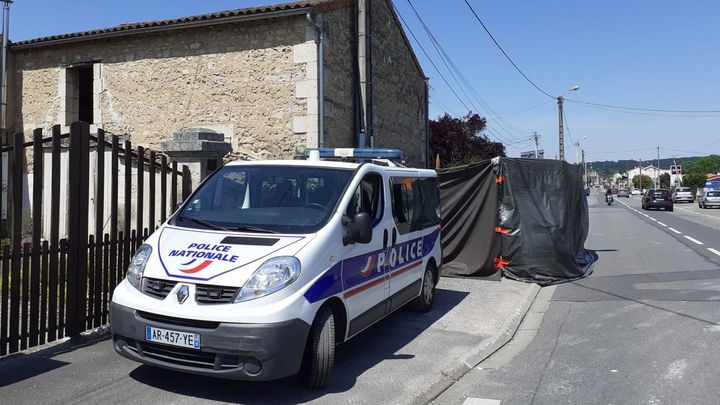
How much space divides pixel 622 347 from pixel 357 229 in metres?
3.28

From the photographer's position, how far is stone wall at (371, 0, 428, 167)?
1623 cm

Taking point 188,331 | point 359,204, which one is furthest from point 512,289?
point 188,331

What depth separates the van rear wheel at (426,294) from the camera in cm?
718

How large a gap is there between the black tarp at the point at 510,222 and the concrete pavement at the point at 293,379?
128 inches

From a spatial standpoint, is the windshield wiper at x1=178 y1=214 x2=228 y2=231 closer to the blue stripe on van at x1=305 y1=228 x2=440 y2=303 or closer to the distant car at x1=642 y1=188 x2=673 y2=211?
the blue stripe on van at x1=305 y1=228 x2=440 y2=303

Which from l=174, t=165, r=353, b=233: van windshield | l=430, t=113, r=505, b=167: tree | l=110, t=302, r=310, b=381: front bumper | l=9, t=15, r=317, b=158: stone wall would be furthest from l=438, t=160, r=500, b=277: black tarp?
l=430, t=113, r=505, b=167: tree

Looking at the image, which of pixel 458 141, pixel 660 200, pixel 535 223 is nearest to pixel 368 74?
pixel 535 223

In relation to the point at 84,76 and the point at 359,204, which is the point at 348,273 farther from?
the point at 84,76

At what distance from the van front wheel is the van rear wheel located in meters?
2.74

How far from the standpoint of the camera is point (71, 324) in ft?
18.3

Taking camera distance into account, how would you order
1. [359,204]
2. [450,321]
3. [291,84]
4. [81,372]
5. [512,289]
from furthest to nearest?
[291,84] → [512,289] → [450,321] → [359,204] → [81,372]

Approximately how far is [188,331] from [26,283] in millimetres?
1963

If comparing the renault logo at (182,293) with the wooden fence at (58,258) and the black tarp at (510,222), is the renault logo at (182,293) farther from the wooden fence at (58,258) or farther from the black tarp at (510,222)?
the black tarp at (510,222)

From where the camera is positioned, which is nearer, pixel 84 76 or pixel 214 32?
pixel 214 32
